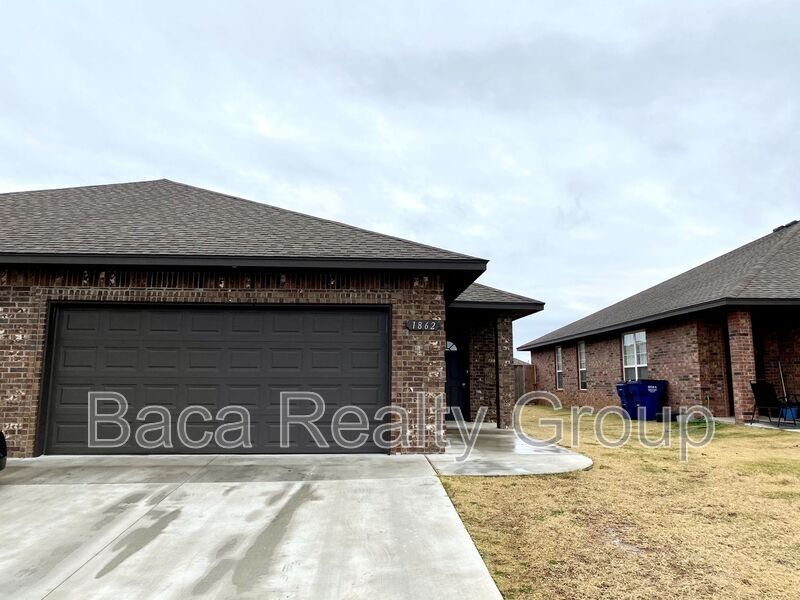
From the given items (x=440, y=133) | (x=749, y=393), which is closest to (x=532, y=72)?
(x=440, y=133)

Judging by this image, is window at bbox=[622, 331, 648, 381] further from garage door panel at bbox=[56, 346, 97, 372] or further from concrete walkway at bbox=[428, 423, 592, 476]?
garage door panel at bbox=[56, 346, 97, 372]

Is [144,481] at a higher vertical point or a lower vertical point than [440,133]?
lower

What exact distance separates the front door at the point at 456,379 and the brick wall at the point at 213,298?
18.4ft

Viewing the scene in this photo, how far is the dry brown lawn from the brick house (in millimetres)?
2402

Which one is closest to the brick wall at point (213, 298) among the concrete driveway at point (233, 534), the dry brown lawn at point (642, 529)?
→ the concrete driveway at point (233, 534)

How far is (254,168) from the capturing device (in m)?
30.5

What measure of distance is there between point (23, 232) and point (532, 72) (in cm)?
1435

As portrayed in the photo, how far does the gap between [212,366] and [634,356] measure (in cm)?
1414

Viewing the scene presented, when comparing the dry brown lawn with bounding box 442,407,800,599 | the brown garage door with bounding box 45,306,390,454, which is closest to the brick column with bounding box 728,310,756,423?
the dry brown lawn with bounding box 442,407,800,599

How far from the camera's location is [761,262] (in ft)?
46.9

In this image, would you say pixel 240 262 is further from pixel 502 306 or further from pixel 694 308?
pixel 694 308

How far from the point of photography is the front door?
522 inches

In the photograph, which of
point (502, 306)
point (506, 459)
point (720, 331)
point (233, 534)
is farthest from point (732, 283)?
point (233, 534)

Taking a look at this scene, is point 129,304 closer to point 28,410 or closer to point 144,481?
point 28,410
